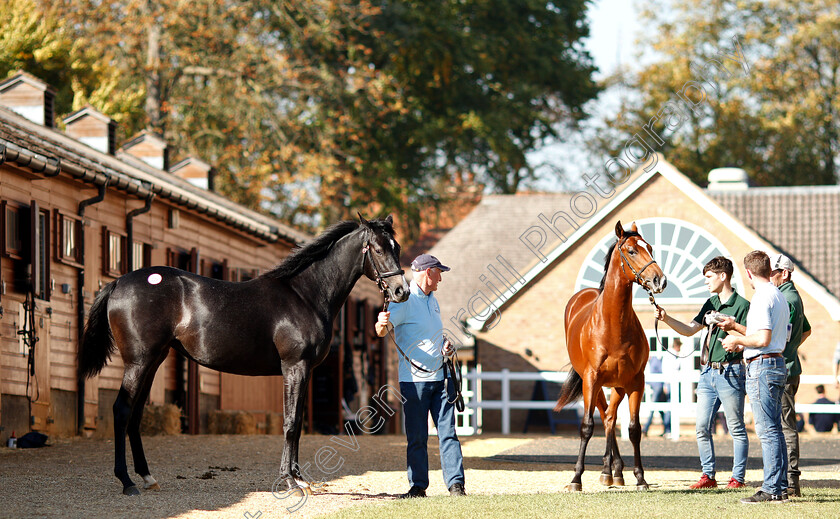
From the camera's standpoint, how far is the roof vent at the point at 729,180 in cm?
3306

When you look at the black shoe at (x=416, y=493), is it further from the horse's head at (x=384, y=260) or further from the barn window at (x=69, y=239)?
the barn window at (x=69, y=239)

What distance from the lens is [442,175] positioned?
1581 inches

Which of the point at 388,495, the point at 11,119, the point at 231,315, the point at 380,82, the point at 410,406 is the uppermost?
the point at 380,82

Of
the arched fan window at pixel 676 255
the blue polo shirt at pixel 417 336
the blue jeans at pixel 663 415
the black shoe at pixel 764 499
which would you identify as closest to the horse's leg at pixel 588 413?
the black shoe at pixel 764 499

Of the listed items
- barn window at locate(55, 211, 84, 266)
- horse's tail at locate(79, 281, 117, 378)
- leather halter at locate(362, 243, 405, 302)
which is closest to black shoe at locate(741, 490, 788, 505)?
leather halter at locate(362, 243, 405, 302)

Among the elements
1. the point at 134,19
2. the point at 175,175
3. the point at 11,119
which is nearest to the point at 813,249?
the point at 175,175

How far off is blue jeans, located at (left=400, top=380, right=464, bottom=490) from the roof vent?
2505 cm

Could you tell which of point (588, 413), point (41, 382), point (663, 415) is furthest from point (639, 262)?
point (663, 415)

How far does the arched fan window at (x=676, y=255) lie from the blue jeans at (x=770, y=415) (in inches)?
715

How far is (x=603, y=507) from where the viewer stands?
871 centimetres

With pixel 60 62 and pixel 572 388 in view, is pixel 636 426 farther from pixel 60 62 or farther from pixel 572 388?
pixel 60 62

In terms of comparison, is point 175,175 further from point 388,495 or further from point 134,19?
point 388,495

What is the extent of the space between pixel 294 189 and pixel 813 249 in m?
14.0

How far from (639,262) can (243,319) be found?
3.50 m
